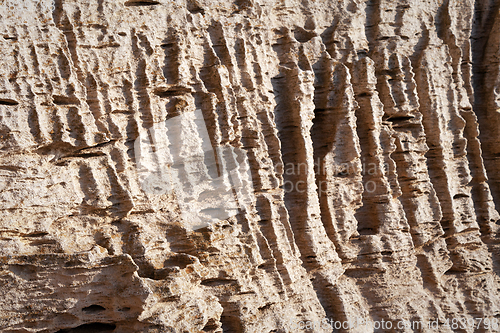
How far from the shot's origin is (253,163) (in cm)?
435

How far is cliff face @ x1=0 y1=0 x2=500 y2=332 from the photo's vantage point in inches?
137

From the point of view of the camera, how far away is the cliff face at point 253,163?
137 inches

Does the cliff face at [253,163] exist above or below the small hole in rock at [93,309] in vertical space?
above

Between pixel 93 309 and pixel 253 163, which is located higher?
pixel 253 163

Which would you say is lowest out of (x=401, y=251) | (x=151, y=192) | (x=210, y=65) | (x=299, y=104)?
(x=401, y=251)

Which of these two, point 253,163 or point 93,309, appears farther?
point 253,163

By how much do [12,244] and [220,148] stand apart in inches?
75.9

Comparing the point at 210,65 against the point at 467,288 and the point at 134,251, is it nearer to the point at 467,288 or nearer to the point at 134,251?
the point at 134,251

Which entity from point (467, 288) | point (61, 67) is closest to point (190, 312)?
point (61, 67)

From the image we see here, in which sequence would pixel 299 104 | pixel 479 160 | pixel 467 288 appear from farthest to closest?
pixel 479 160, pixel 467 288, pixel 299 104

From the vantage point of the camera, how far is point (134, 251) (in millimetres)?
3709

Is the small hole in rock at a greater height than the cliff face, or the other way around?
the cliff face

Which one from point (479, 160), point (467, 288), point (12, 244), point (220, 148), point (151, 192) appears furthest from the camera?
point (479, 160)

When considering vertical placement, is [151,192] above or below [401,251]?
above
